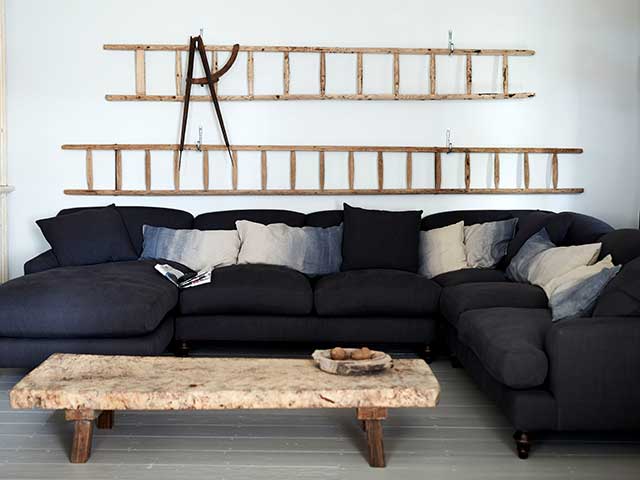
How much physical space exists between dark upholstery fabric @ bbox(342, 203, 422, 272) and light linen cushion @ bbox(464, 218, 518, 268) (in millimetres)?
333

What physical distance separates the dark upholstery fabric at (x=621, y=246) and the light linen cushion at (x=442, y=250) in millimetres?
1031

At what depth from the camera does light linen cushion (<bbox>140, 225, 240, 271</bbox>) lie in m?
4.98

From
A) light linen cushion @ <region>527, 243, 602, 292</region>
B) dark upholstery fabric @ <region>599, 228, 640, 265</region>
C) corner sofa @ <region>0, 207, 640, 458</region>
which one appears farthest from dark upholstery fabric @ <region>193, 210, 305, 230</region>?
dark upholstery fabric @ <region>599, 228, 640, 265</region>

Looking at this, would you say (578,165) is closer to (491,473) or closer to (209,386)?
(491,473)

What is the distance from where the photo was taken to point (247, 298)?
436cm

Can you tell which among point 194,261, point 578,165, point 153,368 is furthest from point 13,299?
point 578,165

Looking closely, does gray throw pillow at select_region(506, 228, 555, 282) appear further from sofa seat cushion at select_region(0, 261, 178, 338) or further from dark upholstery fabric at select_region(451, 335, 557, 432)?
sofa seat cushion at select_region(0, 261, 178, 338)

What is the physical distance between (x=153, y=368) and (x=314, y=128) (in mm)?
2808

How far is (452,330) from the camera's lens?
13.8 feet

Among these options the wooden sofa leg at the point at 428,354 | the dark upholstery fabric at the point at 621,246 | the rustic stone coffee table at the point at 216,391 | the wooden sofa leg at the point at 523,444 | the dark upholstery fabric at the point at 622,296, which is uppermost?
the dark upholstery fabric at the point at 621,246

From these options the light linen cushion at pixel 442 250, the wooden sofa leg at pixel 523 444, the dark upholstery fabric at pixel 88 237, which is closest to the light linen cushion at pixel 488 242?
the light linen cushion at pixel 442 250

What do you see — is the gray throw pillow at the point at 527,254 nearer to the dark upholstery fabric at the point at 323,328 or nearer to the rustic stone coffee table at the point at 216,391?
the dark upholstery fabric at the point at 323,328

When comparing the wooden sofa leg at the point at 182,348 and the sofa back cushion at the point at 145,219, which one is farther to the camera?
the sofa back cushion at the point at 145,219

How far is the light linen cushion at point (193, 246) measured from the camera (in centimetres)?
498
